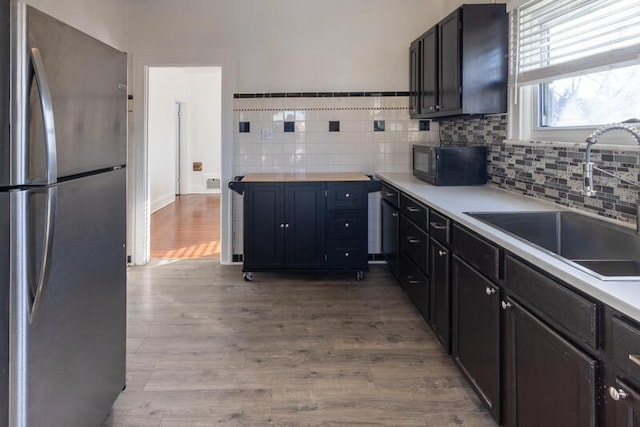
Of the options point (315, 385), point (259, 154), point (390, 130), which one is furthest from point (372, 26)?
point (315, 385)

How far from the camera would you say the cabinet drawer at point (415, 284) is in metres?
2.81

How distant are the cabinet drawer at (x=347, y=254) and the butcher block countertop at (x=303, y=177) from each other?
1.75ft

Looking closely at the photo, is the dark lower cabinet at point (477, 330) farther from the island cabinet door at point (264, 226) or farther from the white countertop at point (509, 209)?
the island cabinet door at point (264, 226)

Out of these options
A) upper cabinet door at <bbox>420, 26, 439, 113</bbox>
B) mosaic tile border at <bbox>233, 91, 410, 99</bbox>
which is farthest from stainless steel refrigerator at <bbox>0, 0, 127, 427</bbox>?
mosaic tile border at <bbox>233, 91, 410, 99</bbox>

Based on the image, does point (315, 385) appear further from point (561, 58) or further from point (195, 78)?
point (195, 78)

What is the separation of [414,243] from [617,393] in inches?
77.5

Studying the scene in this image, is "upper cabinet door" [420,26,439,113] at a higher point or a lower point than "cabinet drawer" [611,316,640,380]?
higher

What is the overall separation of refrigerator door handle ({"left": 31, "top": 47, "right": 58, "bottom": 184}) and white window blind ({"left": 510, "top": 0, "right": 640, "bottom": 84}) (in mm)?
2101

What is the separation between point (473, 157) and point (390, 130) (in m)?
1.26

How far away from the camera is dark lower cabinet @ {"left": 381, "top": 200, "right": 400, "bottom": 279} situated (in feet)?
11.9

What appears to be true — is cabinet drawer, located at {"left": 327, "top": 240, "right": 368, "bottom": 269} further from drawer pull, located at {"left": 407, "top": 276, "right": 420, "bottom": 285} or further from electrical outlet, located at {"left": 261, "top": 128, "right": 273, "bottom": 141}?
electrical outlet, located at {"left": 261, "top": 128, "right": 273, "bottom": 141}

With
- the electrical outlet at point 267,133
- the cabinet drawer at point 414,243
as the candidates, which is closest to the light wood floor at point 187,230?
the electrical outlet at point 267,133

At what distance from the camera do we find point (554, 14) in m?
2.51

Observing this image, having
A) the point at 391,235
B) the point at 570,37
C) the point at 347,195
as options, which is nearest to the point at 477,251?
the point at 570,37
